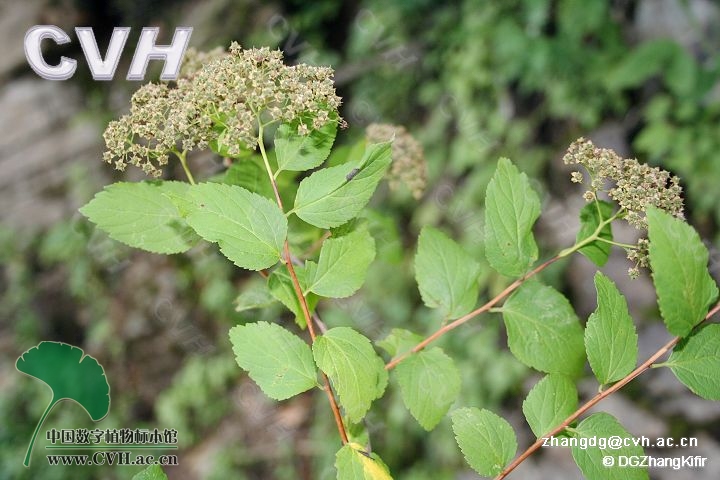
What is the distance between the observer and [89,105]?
11.0ft

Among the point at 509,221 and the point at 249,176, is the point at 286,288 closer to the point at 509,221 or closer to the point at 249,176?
the point at 249,176

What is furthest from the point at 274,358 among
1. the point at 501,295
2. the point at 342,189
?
the point at 501,295

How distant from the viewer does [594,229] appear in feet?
2.70

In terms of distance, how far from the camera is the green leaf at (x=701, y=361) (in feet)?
2.26

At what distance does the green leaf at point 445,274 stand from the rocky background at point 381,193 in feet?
4.41

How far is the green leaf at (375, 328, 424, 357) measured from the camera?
34.1 inches

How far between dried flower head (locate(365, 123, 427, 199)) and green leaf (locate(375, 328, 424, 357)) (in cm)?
25

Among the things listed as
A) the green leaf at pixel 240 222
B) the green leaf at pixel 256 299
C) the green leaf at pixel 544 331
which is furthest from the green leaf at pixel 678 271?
the green leaf at pixel 256 299

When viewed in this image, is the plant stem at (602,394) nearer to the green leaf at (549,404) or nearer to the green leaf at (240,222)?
the green leaf at (549,404)

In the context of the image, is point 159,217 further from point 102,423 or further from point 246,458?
point 102,423

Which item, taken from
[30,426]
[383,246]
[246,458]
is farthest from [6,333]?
[383,246]

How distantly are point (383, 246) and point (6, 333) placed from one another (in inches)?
114

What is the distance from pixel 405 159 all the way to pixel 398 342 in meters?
0.33

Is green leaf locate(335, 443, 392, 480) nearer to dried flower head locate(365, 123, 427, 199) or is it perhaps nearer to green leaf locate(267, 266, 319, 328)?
green leaf locate(267, 266, 319, 328)
